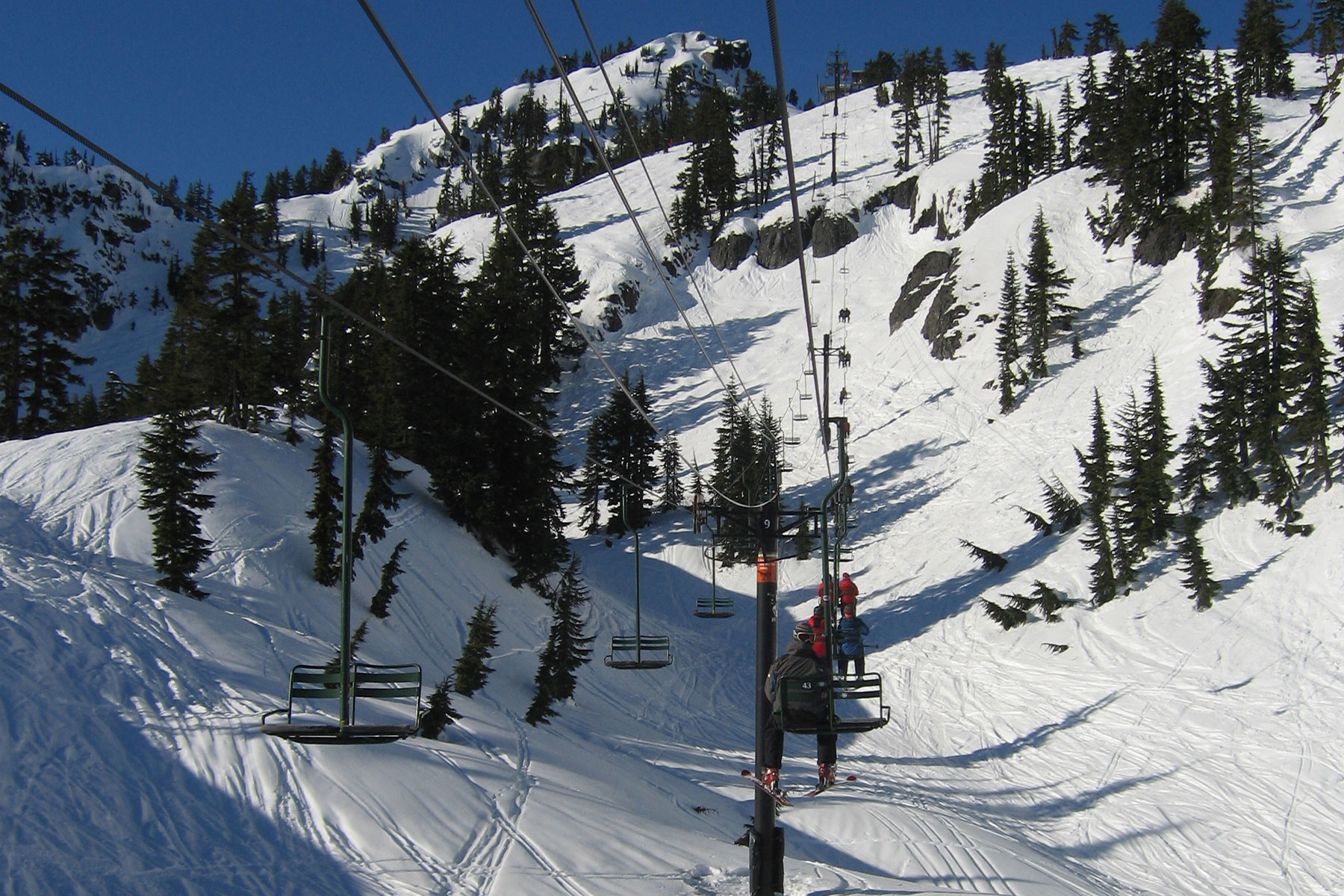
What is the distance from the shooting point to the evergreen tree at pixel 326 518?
21844 mm

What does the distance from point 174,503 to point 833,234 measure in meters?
69.6

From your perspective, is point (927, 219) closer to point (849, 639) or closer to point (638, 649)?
point (638, 649)

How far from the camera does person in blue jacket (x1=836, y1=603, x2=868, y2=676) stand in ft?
47.6

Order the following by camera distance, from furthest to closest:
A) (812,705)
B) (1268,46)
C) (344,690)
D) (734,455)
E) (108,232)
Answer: (108,232), (1268,46), (734,455), (812,705), (344,690)

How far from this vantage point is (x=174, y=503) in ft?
62.0

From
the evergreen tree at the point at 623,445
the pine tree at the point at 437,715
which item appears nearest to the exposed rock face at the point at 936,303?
the evergreen tree at the point at 623,445

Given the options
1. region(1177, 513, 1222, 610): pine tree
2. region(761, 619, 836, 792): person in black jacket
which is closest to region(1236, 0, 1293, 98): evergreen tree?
region(1177, 513, 1222, 610): pine tree

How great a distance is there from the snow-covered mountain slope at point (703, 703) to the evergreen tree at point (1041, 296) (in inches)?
65.9

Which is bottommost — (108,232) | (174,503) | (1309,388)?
(174,503)

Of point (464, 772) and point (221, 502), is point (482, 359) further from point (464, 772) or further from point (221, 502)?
point (464, 772)

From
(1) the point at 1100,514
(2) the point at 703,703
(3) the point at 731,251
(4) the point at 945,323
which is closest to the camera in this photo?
(2) the point at 703,703

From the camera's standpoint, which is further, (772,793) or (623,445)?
(623,445)

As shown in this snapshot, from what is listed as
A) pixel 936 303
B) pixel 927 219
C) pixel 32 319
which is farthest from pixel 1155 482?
pixel 927 219

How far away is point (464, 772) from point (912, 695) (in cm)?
1674
